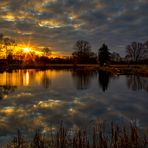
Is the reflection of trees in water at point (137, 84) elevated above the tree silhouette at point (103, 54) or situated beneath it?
situated beneath

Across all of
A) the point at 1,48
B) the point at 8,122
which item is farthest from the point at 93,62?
the point at 8,122

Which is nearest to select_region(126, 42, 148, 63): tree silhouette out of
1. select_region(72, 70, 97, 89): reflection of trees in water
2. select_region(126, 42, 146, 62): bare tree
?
select_region(126, 42, 146, 62): bare tree

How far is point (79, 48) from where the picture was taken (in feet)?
405

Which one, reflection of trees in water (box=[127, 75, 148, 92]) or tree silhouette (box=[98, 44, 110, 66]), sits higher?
tree silhouette (box=[98, 44, 110, 66])

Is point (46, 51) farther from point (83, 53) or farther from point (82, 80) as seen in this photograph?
point (82, 80)

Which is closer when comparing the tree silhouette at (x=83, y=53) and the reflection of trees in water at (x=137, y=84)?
the reflection of trees in water at (x=137, y=84)

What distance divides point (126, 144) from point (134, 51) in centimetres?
11703

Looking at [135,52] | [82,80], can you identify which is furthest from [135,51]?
[82,80]

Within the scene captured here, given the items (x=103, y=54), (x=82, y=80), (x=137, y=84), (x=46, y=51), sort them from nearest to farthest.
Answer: (x=137, y=84), (x=82, y=80), (x=103, y=54), (x=46, y=51)

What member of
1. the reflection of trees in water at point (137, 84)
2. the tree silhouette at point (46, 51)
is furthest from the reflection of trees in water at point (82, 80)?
the tree silhouette at point (46, 51)

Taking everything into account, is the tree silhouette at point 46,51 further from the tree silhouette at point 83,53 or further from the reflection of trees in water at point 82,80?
the reflection of trees in water at point 82,80

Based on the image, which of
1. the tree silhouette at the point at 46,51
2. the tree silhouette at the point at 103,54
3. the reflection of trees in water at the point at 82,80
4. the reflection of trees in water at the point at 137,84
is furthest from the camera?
the tree silhouette at the point at 46,51

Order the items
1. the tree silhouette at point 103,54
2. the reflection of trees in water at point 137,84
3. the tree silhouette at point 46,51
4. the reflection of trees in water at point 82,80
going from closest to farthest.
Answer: the reflection of trees in water at point 137,84, the reflection of trees in water at point 82,80, the tree silhouette at point 103,54, the tree silhouette at point 46,51

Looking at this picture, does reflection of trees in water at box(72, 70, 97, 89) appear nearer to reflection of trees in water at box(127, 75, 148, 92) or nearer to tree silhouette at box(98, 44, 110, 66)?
reflection of trees in water at box(127, 75, 148, 92)
